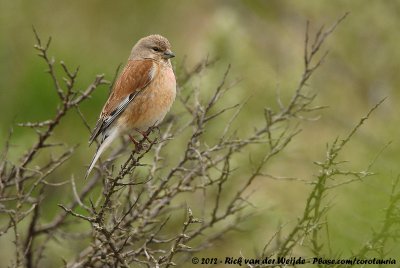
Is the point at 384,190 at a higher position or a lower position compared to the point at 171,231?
lower

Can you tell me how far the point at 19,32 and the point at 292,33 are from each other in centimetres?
531

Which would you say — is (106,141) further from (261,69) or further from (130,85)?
(261,69)

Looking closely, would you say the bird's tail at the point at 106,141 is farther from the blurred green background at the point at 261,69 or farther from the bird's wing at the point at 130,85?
the blurred green background at the point at 261,69

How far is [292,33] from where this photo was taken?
13766 millimetres

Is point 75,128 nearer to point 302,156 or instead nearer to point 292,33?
point 302,156

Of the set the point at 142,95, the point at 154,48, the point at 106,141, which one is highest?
the point at 154,48

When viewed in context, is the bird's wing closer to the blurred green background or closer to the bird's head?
the bird's head

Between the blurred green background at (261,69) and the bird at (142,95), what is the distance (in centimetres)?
19

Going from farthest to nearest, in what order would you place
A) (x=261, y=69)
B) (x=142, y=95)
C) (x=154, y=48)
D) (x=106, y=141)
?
(x=261, y=69) → (x=154, y=48) → (x=142, y=95) → (x=106, y=141)

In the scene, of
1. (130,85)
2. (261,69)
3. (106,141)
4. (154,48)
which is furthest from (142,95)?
(261,69)

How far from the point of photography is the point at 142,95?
202 inches

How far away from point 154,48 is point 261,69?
5.18 meters

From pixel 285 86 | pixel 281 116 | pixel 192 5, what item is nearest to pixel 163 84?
pixel 281 116

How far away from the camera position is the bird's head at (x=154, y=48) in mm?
5215
